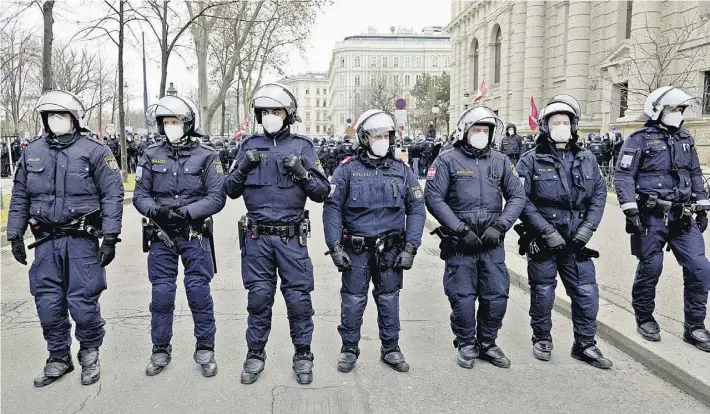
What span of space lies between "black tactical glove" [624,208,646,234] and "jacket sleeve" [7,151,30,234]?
4.45 metres

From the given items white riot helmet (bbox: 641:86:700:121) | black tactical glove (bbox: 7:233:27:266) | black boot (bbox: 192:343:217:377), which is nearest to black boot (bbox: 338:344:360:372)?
black boot (bbox: 192:343:217:377)

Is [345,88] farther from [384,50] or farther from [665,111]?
[665,111]

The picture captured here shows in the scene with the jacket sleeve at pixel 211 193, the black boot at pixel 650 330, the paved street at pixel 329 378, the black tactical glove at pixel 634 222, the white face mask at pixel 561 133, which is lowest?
the paved street at pixel 329 378

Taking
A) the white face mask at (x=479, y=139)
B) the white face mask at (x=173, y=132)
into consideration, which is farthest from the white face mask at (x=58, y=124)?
the white face mask at (x=479, y=139)

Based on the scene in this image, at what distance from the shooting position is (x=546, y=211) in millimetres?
4668

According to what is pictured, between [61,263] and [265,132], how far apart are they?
5.50 ft

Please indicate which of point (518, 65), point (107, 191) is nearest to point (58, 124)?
point (107, 191)

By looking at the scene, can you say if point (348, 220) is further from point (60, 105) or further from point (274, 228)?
point (60, 105)

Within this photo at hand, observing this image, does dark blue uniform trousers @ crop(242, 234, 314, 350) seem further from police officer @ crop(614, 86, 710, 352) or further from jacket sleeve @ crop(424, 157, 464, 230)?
police officer @ crop(614, 86, 710, 352)

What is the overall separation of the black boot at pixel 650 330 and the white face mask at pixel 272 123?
326cm

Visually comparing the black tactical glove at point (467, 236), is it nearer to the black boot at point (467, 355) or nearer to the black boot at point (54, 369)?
the black boot at point (467, 355)

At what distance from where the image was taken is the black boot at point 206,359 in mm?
4211

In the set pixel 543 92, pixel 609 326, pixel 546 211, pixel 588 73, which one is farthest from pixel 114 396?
pixel 543 92

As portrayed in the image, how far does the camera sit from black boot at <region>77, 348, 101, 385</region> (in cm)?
407
